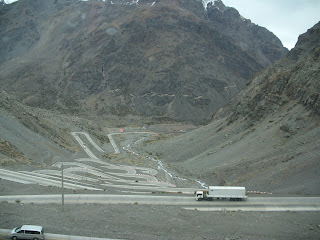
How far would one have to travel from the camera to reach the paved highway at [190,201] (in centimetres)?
2619

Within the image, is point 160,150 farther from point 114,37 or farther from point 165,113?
point 114,37

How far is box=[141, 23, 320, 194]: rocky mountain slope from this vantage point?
35.2 meters

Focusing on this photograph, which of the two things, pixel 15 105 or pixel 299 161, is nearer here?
pixel 299 161

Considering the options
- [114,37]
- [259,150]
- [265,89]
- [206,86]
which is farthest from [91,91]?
[259,150]

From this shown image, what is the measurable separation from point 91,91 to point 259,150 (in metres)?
103

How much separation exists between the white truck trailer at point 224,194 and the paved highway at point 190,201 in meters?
0.44

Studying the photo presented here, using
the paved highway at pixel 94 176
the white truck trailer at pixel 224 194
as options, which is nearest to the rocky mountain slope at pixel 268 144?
the white truck trailer at pixel 224 194

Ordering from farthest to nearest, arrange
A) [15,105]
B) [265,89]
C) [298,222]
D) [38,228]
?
1. [265,89]
2. [15,105]
3. [298,222]
4. [38,228]

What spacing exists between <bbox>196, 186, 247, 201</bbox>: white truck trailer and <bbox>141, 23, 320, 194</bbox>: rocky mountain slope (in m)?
6.57

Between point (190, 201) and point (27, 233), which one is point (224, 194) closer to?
point (190, 201)

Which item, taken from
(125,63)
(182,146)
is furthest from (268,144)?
(125,63)

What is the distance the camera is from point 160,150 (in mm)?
69562

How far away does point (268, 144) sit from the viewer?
148 feet

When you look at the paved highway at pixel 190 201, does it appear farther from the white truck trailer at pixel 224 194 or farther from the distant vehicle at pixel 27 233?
the distant vehicle at pixel 27 233
